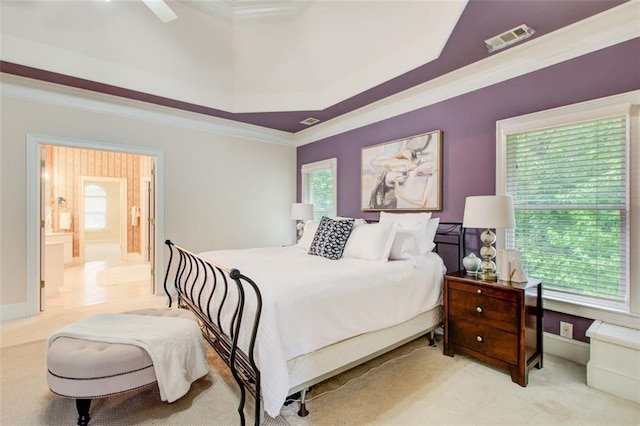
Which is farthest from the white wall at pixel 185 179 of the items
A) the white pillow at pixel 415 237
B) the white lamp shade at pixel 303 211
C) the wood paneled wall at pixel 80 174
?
the wood paneled wall at pixel 80 174

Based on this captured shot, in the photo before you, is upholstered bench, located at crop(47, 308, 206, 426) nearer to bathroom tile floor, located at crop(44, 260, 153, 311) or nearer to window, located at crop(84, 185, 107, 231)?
bathroom tile floor, located at crop(44, 260, 153, 311)

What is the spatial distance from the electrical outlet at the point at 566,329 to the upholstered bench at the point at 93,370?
10.2 feet

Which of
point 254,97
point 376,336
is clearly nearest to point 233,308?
point 376,336

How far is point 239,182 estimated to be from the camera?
16.4ft

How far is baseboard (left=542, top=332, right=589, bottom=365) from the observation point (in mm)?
2400

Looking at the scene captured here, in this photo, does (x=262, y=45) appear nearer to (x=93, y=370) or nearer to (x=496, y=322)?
(x=93, y=370)

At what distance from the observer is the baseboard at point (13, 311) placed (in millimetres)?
3361

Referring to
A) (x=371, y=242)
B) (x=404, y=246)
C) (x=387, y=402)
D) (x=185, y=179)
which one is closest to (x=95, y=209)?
(x=185, y=179)

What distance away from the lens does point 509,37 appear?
2504 mm

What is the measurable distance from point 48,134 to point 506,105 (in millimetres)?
5024

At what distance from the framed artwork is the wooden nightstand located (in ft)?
3.91

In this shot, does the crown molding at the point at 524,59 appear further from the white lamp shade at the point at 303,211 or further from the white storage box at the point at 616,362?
the white storage box at the point at 616,362

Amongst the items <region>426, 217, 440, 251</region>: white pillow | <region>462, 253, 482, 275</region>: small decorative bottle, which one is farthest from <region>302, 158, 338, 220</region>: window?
<region>462, 253, 482, 275</region>: small decorative bottle

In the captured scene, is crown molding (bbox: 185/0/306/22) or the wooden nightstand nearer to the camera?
the wooden nightstand
